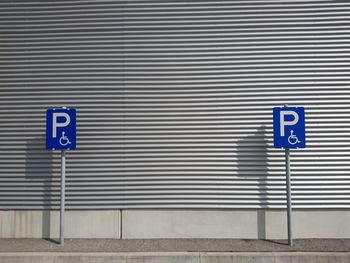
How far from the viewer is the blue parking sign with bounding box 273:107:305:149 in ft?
27.7

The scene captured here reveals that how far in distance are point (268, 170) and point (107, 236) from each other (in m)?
3.45

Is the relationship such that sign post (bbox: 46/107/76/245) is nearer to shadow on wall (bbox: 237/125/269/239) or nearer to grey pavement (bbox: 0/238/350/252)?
grey pavement (bbox: 0/238/350/252)

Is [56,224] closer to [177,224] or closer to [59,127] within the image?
[59,127]

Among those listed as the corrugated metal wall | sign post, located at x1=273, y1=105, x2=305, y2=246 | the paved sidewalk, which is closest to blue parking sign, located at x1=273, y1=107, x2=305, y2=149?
sign post, located at x1=273, y1=105, x2=305, y2=246

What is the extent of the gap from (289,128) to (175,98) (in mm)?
2359

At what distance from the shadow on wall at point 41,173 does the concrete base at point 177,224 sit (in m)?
0.04

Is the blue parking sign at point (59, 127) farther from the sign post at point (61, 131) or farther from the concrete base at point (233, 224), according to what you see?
the concrete base at point (233, 224)

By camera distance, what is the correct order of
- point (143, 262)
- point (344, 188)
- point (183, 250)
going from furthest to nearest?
point (344, 188) → point (183, 250) → point (143, 262)

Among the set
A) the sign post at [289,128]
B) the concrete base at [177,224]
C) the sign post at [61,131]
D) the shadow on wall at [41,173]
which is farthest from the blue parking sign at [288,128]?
the shadow on wall at [41,173]

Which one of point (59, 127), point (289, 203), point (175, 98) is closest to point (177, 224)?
point (289, 203)

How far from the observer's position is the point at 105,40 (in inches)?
372

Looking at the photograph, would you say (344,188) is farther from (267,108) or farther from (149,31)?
(149,31)

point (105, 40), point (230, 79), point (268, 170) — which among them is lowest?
point (268, 170)

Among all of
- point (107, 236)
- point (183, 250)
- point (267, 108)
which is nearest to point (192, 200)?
point (183, 250)
